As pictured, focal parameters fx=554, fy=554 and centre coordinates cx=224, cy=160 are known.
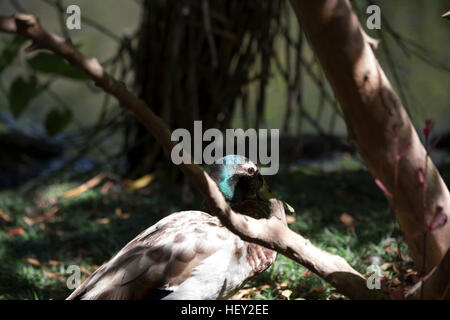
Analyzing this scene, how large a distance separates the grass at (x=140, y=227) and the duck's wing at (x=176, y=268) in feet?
1.56

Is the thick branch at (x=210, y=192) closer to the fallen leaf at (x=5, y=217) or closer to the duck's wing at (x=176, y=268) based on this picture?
the duck's wing at (x=176, y=268)

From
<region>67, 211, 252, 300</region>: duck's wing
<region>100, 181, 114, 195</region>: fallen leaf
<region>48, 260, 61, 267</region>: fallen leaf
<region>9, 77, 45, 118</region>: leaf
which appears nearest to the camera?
<region>67, 211, 252, 300</region>: duck's wing

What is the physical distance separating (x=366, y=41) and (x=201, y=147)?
2669 mm

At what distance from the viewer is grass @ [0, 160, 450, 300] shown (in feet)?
8.53

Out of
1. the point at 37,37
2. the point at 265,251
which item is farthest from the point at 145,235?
the point at 37,37

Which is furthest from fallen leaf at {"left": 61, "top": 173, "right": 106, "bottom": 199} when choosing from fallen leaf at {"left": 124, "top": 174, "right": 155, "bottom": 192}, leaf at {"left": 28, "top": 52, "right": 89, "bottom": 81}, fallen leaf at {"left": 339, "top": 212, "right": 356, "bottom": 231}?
fallen leaf at {"left": 339, "top": 212, "right": 356, "bottom": 231}

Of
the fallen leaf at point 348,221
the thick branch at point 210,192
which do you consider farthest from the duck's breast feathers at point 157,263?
the fallen leaf at point 348,221

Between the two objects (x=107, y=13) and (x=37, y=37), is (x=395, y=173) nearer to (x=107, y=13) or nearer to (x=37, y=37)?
(x=37, y=37)

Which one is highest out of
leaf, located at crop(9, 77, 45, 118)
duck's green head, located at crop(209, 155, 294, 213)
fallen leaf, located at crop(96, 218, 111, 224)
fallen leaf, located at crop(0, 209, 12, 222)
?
leaf, located at crop(9, 77, 45, 118)

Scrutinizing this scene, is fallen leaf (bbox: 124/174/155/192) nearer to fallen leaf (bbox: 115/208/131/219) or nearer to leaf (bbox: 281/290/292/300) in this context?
fallen leaf (bbox: 115/208/131/219)

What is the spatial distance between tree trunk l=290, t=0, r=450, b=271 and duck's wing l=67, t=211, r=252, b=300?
59 centimetres

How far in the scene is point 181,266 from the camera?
1.94 m

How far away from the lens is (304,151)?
19.1ft

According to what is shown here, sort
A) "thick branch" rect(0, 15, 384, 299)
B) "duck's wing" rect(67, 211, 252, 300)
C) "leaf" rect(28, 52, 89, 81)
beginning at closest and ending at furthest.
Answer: "thick branch" rect(0, 15, 384, 299) < "duck's wing" rect(67, 211, 252, 300) < "leaf" rect(28, 52, 89, 81)
